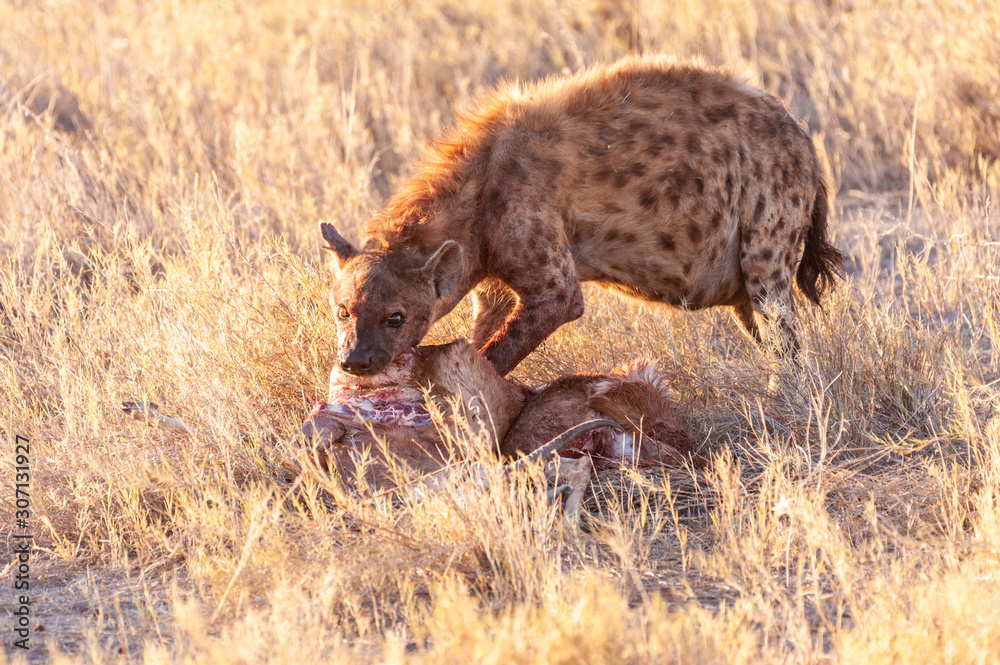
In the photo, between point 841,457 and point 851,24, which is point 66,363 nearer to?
point 841,457

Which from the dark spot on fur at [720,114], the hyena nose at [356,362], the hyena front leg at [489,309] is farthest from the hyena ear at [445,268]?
the dark spot on fur at [720,114]

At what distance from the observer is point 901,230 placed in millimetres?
6852

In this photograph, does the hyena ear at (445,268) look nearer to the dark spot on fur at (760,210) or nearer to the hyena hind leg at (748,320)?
the dark spot on fur at (760,210)

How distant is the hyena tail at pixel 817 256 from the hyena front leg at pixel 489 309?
5.09 ft

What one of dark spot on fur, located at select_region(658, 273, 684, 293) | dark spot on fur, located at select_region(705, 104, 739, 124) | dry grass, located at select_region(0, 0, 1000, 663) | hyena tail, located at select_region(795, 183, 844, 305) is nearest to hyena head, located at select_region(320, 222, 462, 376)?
dry grass, located at select_region(0, 0, 1000, 663)

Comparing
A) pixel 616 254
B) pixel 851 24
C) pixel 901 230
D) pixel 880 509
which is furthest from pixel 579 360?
pixel 851 24

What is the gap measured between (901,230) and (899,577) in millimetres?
4454

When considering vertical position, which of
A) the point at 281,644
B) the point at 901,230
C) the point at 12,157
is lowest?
the point at 901,230

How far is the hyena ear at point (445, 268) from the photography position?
376cm

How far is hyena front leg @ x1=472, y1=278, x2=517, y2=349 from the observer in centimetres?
443

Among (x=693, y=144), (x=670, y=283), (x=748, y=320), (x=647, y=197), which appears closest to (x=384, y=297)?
(x=647, y=197)

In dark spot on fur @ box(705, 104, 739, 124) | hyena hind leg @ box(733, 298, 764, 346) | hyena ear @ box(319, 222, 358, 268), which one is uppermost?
dark spot on fur @ box(705, 104, 739, 124)

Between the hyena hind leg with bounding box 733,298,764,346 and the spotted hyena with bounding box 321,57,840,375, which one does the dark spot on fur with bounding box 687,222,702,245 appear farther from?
the hyena hind leg with bounding box 733,298,764,346

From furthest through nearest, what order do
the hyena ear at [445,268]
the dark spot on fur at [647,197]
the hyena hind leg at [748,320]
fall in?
the hyena hind leg at [748,320], the dark spot on fur at [647,197], the hyena ear at [445,268]
